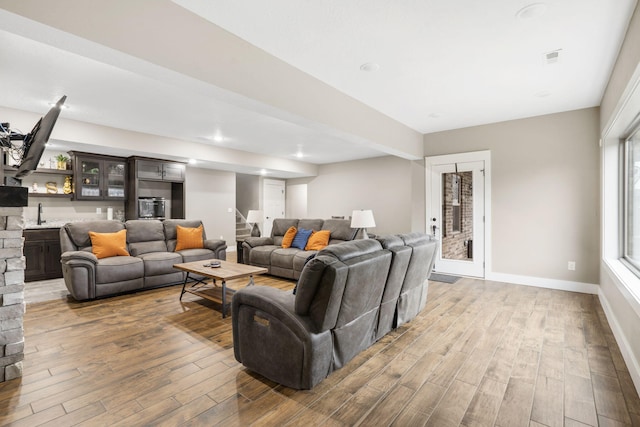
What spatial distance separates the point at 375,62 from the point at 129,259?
4086 millimetres

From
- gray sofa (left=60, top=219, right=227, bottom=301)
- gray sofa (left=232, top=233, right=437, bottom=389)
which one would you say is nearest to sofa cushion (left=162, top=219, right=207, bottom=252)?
gray sofa (left=60, top=219, right=227, bottom=301)

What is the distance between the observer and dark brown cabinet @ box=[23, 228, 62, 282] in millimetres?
4996

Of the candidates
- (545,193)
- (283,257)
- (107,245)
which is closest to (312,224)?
(283,257)

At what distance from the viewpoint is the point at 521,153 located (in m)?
4.73

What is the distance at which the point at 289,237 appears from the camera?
568 cm

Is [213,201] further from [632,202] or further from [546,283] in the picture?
[632,202]

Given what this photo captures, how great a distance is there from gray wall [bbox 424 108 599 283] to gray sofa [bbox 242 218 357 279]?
8.12 feet

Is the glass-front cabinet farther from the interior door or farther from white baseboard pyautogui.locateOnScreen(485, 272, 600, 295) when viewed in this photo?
white baseboard pyautogui.locateOnScreen(485, 272, 600, 295)

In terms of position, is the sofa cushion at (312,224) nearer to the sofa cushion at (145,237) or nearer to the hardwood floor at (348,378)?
the sofa cushion at (145,237)

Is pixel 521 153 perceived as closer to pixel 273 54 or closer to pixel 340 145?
pixel 340 145

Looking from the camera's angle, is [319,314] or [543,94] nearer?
[319,314]

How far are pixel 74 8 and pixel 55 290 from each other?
430 centimetres

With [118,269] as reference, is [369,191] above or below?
above

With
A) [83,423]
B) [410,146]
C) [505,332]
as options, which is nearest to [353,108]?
[410,146]
